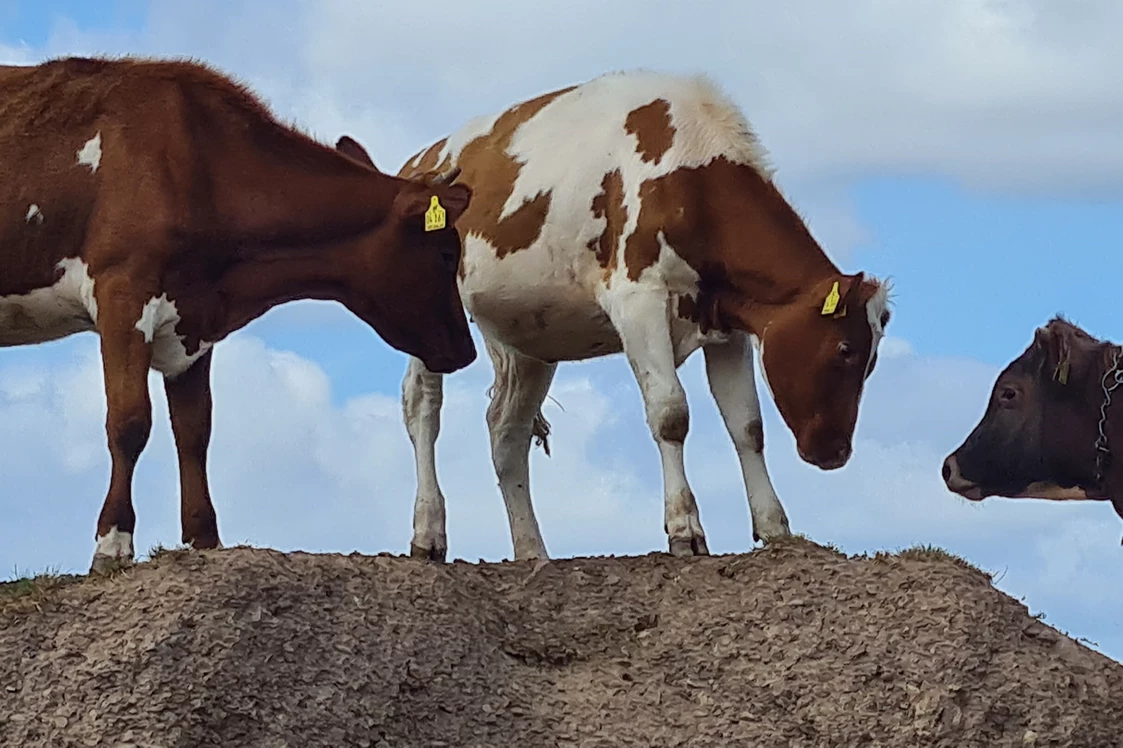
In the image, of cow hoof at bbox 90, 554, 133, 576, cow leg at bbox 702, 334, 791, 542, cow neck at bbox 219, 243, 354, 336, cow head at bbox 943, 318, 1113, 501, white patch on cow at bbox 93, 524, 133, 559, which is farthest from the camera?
cow head at bbox 943, 318, 1113, 501

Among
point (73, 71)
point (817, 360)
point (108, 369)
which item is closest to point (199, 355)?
point (108, 369)

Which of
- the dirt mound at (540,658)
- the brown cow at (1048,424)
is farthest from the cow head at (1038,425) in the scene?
the dirt mound at (540,658)

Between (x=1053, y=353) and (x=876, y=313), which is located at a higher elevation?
(x=1053, y=353)

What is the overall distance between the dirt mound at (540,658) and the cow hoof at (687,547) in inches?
20.3

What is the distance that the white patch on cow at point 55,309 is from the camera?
1116 centimetres

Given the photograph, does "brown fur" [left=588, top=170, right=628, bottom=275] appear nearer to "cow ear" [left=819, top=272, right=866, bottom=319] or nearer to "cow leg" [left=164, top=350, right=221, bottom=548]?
"cow ear" [left=819, top=272, right=866, bottom=319]

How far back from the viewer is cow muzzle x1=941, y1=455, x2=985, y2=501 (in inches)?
610

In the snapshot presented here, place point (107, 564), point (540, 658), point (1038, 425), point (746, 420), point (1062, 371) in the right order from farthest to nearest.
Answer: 1. point (1038, 425)
2. point (1062, 371)
3. point (746, 420)
4. point (540, 658)
5. point (107, 564)

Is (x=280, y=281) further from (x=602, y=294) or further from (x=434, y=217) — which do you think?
(x=602, y=294)

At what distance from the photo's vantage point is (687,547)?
11805 mm

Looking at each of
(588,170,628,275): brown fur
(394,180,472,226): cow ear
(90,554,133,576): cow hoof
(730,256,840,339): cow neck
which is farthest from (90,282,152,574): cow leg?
(730,256,840,339): cow neck

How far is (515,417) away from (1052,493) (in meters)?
4.54

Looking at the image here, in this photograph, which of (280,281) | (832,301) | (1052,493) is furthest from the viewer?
(1052,493)

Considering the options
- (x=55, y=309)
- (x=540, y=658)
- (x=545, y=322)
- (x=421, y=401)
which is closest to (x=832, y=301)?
(x=545, y=322)
